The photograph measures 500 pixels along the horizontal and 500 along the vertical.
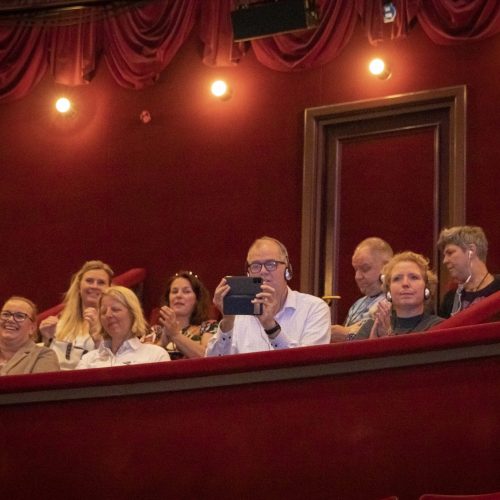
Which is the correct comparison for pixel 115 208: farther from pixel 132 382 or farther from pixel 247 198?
pixel 132 382

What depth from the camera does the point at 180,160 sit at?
7.45 m

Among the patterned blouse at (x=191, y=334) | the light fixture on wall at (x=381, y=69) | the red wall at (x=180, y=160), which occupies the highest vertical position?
the light fixture on wall at (x=381, y=69)

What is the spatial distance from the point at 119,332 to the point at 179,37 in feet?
10.0

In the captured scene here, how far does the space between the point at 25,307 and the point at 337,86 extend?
2576 mm

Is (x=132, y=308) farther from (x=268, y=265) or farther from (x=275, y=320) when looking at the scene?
(x=275, y=320)

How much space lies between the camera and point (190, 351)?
4766 millimetres

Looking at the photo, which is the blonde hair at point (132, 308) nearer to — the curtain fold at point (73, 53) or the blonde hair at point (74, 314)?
the blonde hair at point (74, 314)

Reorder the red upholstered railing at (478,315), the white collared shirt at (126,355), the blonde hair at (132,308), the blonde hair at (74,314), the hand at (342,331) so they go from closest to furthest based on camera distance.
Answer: the red upholstered railing at (478,315), the white collared shirt at (126,355), the blonde hair at (132,308), the hand at (342,331), the blonde hair at (74,314)

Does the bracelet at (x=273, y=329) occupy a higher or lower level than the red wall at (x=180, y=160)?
lower

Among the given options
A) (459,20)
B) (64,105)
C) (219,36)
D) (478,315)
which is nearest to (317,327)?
(478,315)

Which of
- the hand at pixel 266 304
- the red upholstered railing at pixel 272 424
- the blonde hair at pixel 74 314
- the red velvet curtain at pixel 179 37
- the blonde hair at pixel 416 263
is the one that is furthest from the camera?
the red velvet curtain at pixel 179 37

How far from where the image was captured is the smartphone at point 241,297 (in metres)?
4.19

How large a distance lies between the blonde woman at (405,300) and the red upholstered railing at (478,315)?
26 centimetres

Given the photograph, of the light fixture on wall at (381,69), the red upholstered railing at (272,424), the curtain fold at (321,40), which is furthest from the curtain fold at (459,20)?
the red upholstered railing at (272,424)
